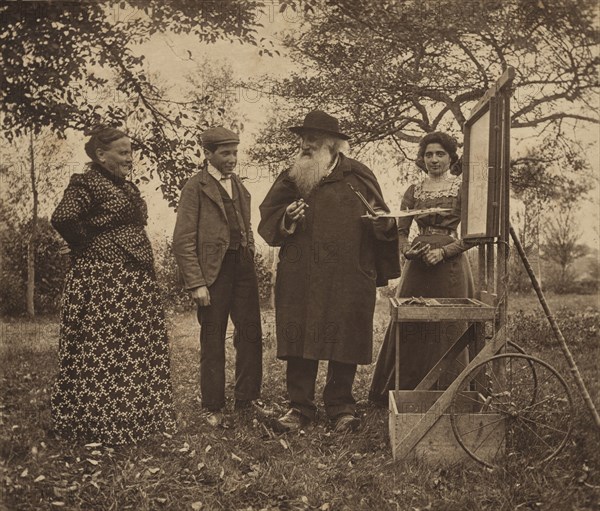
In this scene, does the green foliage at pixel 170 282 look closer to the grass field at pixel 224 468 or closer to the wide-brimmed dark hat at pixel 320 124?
the grass field at pixel 224 468

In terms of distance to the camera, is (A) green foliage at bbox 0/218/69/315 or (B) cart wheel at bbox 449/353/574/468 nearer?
(B) cart wheel at bbox 449/353/574/468

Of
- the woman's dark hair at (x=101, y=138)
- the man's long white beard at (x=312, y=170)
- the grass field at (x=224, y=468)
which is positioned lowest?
the grass field at (x=224, y=468)

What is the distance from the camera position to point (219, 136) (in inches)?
160

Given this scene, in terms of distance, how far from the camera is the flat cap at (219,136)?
4062 millimetres

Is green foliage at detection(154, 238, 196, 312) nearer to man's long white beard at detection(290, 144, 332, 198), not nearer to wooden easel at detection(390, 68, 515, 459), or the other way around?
man's long white beard at detection(290, 144, 332, 198)

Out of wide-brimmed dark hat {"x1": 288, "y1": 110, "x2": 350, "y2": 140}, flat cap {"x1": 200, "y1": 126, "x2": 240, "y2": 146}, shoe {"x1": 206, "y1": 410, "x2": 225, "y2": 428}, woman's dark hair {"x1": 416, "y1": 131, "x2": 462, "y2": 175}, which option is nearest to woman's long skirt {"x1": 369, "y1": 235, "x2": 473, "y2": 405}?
woman's dark hair {"x1": 416, "y1": 131, "x2": 462, "y2": 175}

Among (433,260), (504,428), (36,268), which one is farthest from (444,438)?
(36,268)

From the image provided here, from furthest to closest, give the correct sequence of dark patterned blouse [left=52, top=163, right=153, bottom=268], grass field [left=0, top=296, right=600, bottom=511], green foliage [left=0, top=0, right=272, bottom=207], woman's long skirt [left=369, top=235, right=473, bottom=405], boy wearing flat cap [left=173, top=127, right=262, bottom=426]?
woman's long skirt [left=369, top=235, right=473, bottom=405] → boy wearing flat cap [left=173, top=127, right=262, bottom=426] → green foliage [left=0, top=0, right=272, bottom=207] → dark patterned blouse [left=52, top=163, right=153, bottom=268] → grass field [left=0, top=296, right=600, bottom=511]

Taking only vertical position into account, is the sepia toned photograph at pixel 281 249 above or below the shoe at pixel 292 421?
above

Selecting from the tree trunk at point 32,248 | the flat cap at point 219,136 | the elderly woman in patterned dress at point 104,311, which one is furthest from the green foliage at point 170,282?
the tree trunk at point 32,248

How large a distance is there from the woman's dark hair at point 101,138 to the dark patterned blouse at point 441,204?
2.03 m

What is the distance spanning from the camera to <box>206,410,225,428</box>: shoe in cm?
404

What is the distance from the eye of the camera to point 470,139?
3.99 metres

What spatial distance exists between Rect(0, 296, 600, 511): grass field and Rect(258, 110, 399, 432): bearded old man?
35 centimetres
